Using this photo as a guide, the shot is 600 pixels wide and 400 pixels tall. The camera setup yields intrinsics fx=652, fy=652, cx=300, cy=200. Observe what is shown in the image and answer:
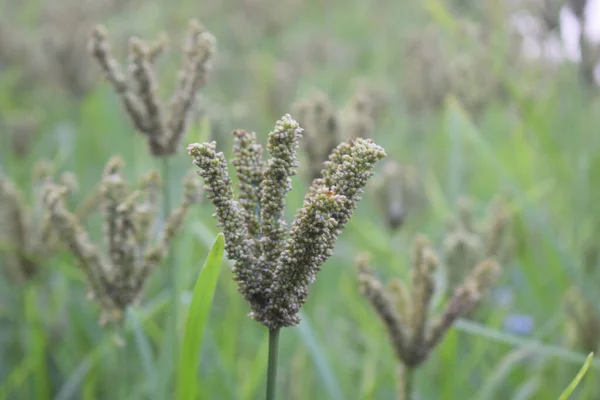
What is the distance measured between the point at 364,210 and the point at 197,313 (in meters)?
2.40

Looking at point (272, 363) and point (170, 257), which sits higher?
point (170, 257)

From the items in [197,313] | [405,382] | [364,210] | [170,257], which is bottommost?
[405,382]

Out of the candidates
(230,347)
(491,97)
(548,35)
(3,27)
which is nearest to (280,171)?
(230,347)

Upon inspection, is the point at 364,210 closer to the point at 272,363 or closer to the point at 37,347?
the point at 37,347

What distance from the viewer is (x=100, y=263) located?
1.04m

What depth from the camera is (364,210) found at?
3.12 meters

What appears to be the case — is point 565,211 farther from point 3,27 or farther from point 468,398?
point 3,27

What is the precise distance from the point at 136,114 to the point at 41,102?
9.92 feet

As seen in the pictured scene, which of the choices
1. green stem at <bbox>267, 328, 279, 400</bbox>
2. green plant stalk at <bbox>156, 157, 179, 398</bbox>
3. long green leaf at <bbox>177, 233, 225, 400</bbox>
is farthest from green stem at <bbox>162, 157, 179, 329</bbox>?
green stem at <bbox>267, 328, 279, 400</bbox>

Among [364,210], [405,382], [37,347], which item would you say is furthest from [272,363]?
[364,210]

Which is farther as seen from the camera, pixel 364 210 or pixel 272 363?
pixel 364 210

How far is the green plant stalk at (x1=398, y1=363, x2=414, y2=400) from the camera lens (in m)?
1.11

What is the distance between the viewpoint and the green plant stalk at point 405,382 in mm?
1107

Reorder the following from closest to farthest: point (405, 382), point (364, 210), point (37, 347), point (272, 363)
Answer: point (272, 363) < point (405, 382) < point (37, 347) < point (364, 210)
